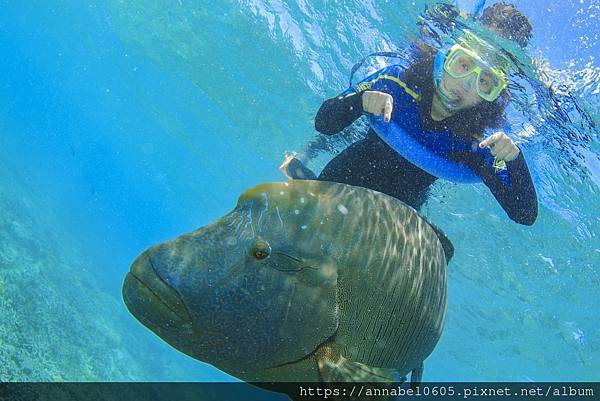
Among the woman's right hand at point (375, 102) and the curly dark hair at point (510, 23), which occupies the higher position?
the curly dark hair at point (510, 23)

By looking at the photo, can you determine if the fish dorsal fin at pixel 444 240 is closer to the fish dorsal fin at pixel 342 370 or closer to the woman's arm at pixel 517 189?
the fish dorsal fin at pixel 342 370

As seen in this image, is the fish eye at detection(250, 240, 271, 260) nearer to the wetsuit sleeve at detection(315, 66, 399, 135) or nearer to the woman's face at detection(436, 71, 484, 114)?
the wetsuit sleeve at detection(315, 66, 399, 135)

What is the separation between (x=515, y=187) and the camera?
3611mm

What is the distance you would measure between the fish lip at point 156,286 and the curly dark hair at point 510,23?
25.6 ft

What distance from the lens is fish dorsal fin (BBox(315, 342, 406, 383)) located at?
1.82 metres

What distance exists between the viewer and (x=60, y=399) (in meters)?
9.43

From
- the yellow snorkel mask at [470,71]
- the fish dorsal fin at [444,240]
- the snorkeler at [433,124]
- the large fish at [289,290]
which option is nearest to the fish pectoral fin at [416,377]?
the large fish at [289,290]

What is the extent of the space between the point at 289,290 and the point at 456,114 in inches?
115

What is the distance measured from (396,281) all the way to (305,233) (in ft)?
1.81

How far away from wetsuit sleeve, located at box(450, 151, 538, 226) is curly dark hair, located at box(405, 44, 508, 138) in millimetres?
307

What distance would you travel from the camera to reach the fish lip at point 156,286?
1781 millimetres

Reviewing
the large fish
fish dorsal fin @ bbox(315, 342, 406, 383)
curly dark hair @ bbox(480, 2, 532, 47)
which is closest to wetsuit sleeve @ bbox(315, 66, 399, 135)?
the large fish

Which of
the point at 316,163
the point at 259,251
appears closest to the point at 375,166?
the point at 259,251

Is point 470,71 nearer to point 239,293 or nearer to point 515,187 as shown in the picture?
point 515,187
